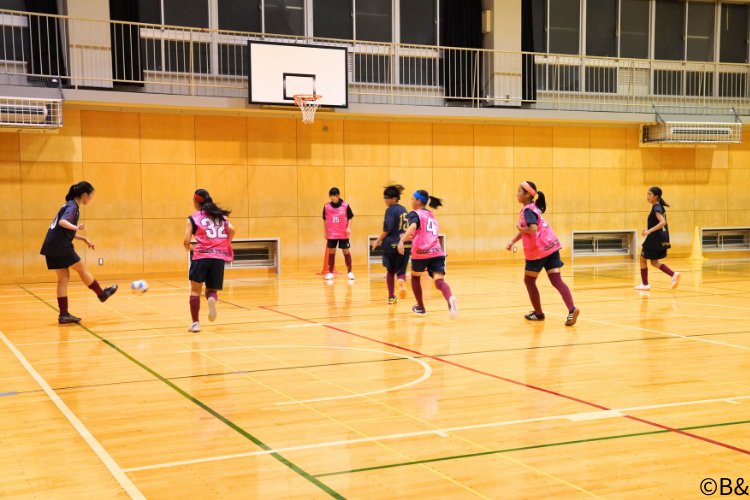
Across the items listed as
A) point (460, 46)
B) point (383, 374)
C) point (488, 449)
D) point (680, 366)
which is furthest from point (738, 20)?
point (488, 449)

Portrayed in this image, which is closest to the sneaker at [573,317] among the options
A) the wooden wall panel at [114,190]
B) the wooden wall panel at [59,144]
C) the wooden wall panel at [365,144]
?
the wooden wall panel at [365,144]

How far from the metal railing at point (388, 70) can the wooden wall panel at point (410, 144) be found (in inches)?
26.2

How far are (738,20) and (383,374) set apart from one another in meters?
19.5

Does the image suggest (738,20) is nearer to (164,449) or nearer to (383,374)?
(383,374)

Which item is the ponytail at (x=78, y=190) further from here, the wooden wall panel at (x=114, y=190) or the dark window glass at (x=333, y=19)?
the dark window glass at (x=333, y=19)

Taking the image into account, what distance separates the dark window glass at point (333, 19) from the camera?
17.5 meters

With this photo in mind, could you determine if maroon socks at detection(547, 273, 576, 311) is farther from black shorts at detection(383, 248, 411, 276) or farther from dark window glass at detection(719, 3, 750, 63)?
dark window glass at detection(719, 3, 750, 63)

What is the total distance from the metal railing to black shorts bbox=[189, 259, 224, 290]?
23.5 ft

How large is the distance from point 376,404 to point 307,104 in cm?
1108

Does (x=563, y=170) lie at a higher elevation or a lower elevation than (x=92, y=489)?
higher

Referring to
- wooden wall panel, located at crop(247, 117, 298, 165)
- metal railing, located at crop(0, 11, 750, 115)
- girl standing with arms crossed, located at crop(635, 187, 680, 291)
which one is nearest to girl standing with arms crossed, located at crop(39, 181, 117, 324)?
metal railing, located at crop(0, 11, 750, 115)

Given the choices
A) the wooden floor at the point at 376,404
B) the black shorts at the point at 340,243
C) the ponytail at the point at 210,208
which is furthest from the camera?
the black shorts at the point at 340,243

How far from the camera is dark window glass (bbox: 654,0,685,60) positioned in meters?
20.4

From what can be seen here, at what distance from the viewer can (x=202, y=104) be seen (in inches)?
596
